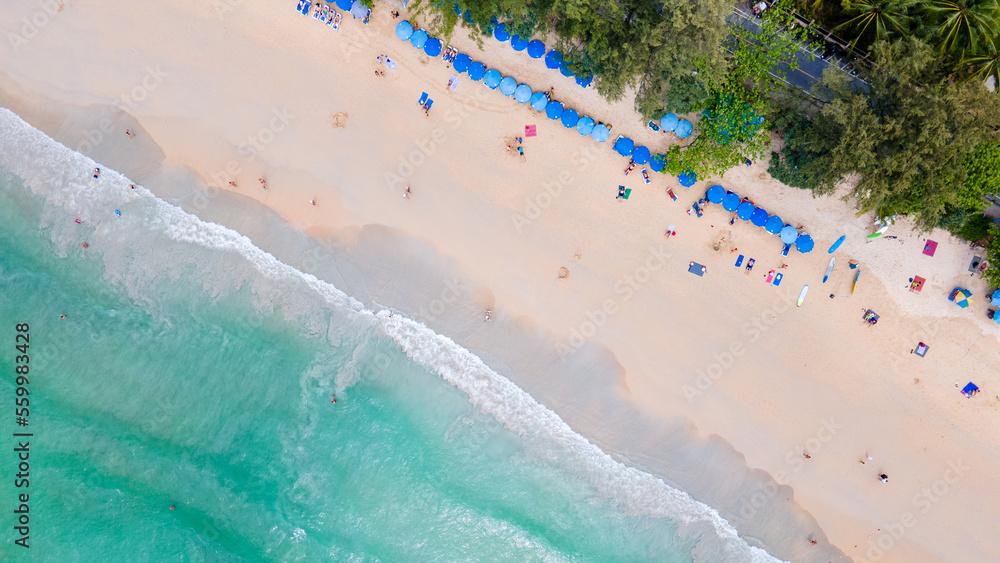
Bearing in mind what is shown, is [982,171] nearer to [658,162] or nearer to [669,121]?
[669,121]

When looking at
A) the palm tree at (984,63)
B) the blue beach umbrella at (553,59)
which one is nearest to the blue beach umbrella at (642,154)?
the blue beach umbrella at (553,59)

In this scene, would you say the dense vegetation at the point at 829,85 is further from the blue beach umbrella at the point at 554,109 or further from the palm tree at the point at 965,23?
the blue beach umbrella at the point at 554,109

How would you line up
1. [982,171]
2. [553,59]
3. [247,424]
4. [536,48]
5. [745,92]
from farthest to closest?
1. [247,424]
2. [536,48]
3. [553,59]
4. [745,92]
5. [982,171]

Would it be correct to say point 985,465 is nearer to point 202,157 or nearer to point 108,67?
point 202,157

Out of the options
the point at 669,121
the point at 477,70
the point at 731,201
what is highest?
the point at 669,121

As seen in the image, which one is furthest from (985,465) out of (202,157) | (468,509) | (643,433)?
(202,157)

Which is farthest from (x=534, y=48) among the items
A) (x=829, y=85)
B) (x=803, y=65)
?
(x=829, y=85)
